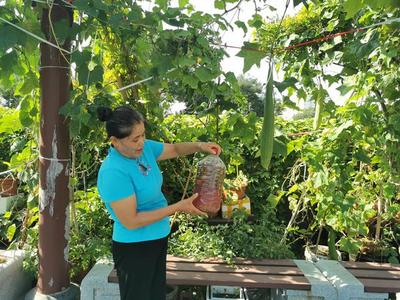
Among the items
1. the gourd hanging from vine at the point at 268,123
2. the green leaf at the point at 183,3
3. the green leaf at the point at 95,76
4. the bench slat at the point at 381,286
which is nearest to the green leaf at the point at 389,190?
the bench slat at the point at 381,286

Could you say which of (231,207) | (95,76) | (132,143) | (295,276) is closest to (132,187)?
(132,143)

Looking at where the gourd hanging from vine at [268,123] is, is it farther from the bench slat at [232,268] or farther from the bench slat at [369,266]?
the bench slat at [369,266]

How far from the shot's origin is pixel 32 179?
271 cm

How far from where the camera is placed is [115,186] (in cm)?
172

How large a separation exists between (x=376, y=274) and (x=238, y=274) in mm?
898

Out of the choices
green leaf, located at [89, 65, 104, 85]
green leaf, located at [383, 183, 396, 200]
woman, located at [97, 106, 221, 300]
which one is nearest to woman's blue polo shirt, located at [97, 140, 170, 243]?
woman, located at [97, 106, 221, 300]

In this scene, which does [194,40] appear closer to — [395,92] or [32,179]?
[395,92]

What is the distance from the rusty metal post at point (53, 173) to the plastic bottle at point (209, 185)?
930 millimetres

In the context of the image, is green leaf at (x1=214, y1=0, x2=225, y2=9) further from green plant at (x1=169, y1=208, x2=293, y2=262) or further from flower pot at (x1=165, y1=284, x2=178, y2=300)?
flower pot at (x1=165, y1=284, x2=178, y2=300)

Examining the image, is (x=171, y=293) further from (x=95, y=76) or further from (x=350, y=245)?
(x=95, y=76)

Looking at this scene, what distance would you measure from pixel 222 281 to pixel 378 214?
1607 millimetres

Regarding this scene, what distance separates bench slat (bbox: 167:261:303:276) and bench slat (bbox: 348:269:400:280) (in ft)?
1.22

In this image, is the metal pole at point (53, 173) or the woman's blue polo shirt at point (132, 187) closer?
the woman's blue polo shirt at point (132, 187)

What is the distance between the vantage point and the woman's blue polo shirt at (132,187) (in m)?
1.73
